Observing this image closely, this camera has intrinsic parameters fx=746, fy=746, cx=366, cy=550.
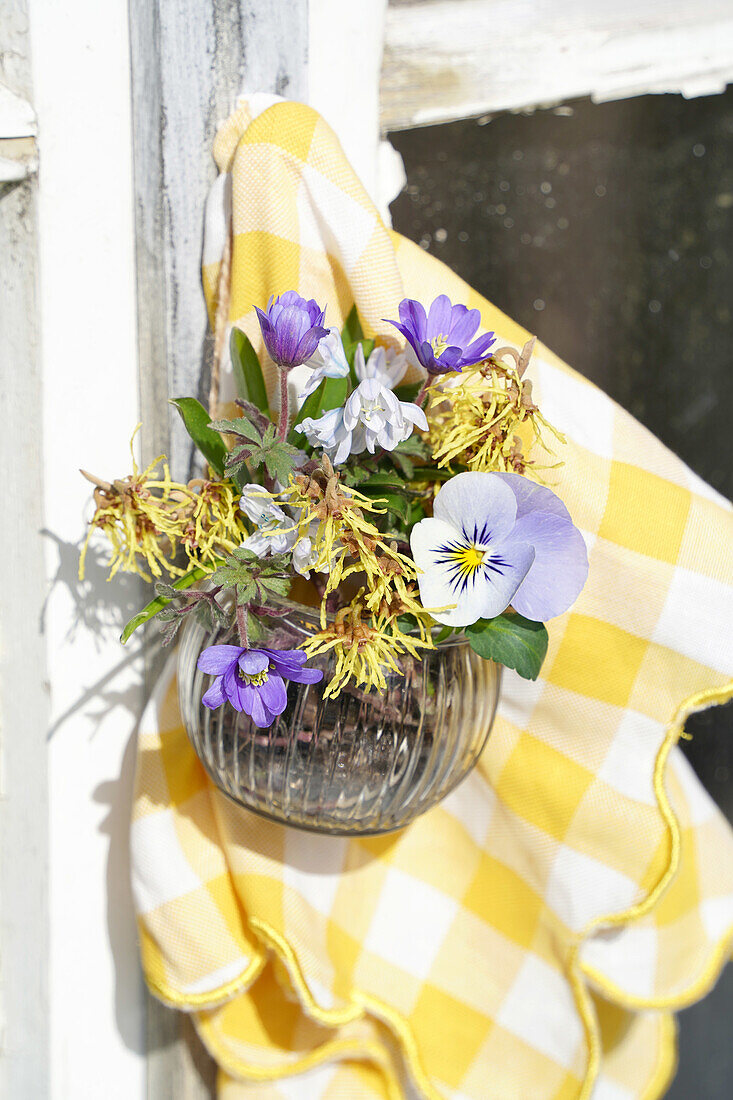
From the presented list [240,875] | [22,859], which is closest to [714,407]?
[240,875]

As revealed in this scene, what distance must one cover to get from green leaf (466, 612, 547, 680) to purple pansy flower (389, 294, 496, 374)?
12 centimetres

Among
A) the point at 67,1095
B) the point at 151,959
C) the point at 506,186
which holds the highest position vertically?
the point at 506,186

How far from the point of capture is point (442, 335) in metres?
0.34

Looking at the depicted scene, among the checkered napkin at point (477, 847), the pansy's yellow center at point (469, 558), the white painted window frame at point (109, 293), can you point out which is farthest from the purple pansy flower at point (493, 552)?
the white painted window frame at point (109, 293)

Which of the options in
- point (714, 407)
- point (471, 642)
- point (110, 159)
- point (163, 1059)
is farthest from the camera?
point (714, 407)

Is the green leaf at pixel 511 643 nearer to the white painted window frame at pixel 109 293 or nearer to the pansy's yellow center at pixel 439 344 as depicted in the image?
the pansy's yellow center at pixel 439 344

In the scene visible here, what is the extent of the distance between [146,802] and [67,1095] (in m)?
0.24

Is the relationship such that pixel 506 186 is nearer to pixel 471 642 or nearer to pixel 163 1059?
pixel 471 642

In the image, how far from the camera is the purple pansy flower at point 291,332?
312 mm

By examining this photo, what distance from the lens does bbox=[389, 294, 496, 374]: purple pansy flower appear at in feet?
1.07

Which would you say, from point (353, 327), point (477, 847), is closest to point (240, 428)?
point (353, 327)

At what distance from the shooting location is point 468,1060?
1.62ft

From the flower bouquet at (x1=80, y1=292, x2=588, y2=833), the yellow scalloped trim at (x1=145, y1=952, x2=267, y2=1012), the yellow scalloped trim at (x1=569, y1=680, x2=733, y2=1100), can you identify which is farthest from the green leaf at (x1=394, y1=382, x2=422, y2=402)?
the yellow scalloped trim at (x1=145, y1=952, x2=267, y2=1012)

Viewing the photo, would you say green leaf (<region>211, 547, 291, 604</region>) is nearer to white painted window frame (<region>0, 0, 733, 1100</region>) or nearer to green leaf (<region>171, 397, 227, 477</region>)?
green leaf (<region>171, 397, 227, 477</region>)
